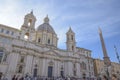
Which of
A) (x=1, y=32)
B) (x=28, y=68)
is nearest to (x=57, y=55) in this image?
(x=28, y=68)

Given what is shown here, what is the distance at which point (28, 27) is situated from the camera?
110ft

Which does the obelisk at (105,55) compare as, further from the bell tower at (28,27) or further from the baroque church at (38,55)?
the bell tower at (28,27)

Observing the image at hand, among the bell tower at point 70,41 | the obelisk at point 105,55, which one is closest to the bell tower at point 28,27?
the bell tower at point 70,41

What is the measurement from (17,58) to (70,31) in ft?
74.0

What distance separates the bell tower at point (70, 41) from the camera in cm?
3978

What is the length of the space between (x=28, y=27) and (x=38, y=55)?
29.5 ft

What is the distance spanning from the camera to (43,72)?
31.4 m

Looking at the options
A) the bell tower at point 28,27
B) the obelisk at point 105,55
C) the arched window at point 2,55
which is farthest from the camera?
the bell tower at point 28,27

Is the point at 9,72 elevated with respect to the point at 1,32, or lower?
lower

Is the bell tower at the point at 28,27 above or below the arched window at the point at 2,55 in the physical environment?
above

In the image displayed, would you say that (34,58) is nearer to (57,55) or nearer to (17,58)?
(17,58)

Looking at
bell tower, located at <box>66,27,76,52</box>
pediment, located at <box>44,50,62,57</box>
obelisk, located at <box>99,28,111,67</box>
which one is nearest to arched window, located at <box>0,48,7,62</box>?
pediment, located at <box>44,50,62,57</box>

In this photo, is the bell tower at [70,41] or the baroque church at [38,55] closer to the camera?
the baroque church at [38,55]

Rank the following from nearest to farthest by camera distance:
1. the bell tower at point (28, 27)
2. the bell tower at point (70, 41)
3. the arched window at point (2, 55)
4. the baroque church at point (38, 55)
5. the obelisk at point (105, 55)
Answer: the obelisk at point (105, 55) < the arched window at point (2, 55) < the baroque church at point (38, 55) < the bell tower at point (28, 27) < the bell tower at point (70, 41)
